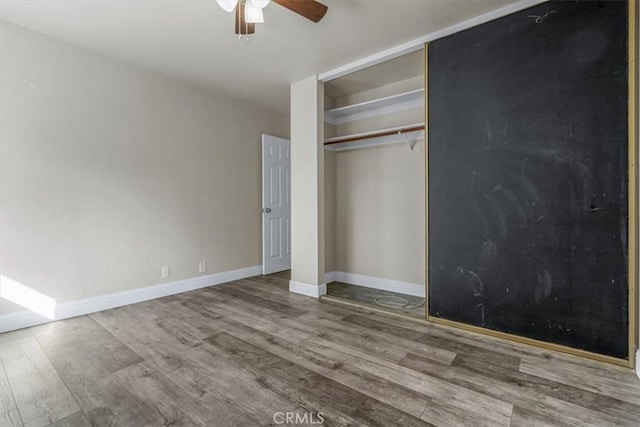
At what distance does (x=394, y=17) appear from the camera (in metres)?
2.45

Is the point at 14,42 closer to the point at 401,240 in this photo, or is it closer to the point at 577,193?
the point at 401,240

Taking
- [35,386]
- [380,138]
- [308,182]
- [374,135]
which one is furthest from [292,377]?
[380,138]

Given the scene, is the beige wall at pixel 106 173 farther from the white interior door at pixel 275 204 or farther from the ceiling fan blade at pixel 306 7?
the ceiling fan blade at pixel 306 7

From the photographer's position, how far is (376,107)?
3768mm

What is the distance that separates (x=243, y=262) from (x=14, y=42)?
3.20m

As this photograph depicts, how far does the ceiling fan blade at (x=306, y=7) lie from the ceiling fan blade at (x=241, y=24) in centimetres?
28

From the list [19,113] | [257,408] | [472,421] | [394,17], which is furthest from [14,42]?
[472,421]

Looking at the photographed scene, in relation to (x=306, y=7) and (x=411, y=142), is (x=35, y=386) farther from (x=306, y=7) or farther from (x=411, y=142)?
(x=411, y=142)

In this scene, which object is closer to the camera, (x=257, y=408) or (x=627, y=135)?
(x=257, y=408)

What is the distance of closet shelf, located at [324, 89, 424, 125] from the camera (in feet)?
11.1

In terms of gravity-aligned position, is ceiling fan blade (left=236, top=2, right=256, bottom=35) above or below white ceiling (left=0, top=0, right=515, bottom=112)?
below

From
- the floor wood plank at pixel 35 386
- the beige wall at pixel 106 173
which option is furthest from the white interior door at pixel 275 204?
the floor wood plank at pixel 35 386

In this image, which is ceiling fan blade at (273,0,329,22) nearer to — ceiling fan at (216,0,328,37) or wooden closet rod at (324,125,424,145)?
ceiling fan at (216,0,328,37)

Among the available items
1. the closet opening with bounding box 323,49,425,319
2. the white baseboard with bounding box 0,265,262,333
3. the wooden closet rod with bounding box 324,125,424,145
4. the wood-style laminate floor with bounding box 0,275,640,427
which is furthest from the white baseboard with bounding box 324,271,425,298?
the wooden closet rod with bounding box 324,125,424,145
